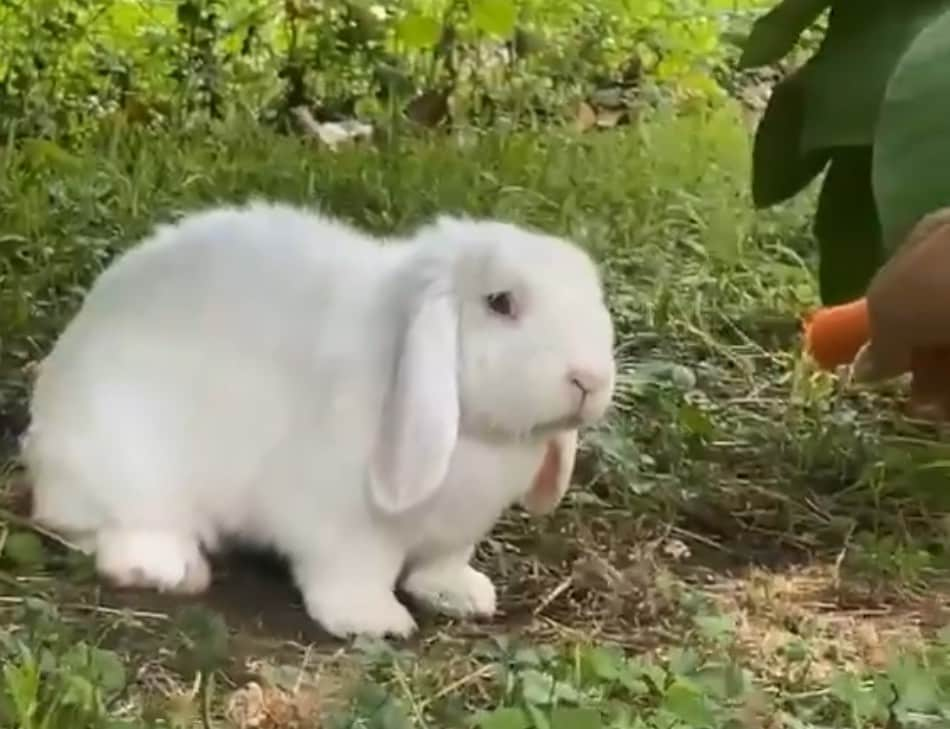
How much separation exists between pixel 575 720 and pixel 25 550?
0.65 m

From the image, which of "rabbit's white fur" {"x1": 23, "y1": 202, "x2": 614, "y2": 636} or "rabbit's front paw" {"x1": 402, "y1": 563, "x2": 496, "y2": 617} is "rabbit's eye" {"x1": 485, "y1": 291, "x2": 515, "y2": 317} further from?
"rabbit's front paw" {"x1": 402, "y1": 563, "x2": 496, "y2": 617}

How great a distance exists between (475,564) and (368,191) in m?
1.24

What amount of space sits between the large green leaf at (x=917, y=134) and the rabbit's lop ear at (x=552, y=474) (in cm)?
66

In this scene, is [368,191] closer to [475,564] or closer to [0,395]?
[0,395]

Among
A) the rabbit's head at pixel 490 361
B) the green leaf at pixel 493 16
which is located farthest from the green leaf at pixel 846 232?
the green leaf at pixel 493 16

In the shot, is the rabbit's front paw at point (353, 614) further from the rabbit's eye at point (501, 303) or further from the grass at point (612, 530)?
the rabbit's eye at point (501, 303)

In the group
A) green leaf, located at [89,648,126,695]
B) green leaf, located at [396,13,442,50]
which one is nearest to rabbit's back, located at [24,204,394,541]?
green leaf, located at [89,648,126,695]

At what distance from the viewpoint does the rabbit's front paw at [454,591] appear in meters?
2.06

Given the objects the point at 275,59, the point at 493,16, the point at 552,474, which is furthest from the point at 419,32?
the point at 552,474

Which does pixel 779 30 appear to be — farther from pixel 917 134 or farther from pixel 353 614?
pixel 917 134

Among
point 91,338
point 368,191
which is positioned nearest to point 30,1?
point 368,191

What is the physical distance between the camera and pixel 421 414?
6.13 feet

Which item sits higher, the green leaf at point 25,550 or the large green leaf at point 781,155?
the large green leaf at point 781,155

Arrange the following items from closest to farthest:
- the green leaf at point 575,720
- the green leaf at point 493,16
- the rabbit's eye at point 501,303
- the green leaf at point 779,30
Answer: the green leaf at point 575,720, the rabbit's eye at point 501,303, the green leaf at point 779,30, the green leaf at point 493,16
